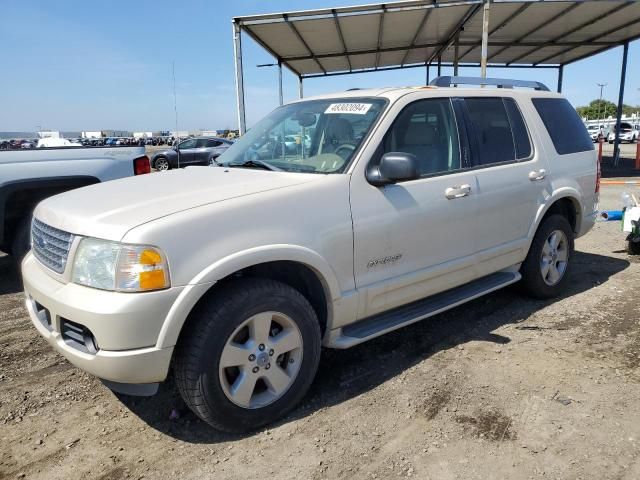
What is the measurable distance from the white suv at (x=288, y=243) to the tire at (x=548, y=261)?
0.15 m

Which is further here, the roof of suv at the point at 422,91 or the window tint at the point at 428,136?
the roof of suv at the point at 422,91

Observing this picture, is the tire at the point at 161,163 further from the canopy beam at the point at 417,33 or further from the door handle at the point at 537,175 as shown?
the door handle at the point at 537,175

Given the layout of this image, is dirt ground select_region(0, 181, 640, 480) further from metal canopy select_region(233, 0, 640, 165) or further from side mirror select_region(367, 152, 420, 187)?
metal canopy select_region(233, 0, 640, 165)

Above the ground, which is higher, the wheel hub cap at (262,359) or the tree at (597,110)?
the tree at (597,110)

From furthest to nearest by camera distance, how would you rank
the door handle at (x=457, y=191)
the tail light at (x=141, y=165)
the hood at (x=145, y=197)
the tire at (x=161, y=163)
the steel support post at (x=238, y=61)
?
1. the tire at (x=161, y=163)
2. the steel support post at (x=238, y=61)
3. the tail light at (x=141, y=165)
4. the door handle at (x=457, y=191)
5. the hood at (x=145, y=197)

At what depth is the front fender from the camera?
232 centimetres

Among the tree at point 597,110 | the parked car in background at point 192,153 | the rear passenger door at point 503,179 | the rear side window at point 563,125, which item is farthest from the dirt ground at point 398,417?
the tree at point 597,110

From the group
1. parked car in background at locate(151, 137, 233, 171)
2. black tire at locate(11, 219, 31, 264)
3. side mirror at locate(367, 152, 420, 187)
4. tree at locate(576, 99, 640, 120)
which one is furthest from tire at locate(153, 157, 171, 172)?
tree at locate(576, 99, 640, 120)

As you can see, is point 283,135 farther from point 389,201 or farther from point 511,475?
point 511,475

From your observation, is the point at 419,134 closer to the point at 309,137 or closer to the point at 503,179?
the point at 309,137

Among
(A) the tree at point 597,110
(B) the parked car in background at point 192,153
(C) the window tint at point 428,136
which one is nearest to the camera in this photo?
(C) the window tint at point 428,136

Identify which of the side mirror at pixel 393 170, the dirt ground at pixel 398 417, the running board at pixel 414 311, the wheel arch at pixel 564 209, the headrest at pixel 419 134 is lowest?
the dirt ground at pixel 398 417

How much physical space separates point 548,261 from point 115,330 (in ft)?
12.5

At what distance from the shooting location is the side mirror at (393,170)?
9.64 feet
